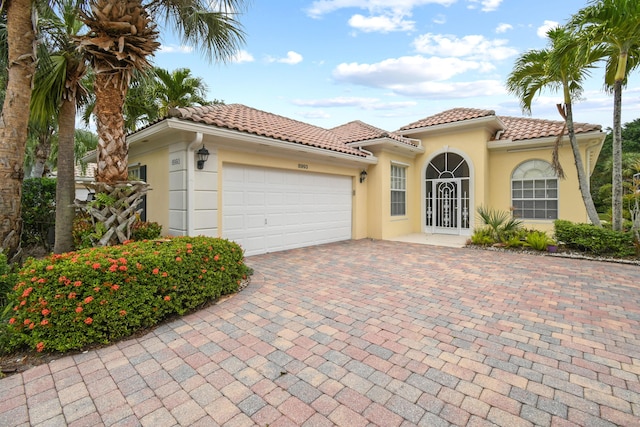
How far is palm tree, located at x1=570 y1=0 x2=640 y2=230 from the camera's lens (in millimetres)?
7277

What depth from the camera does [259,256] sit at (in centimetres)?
835

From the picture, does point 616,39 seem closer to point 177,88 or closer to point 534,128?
point 534,128

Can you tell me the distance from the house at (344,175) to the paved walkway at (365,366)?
11.7ft

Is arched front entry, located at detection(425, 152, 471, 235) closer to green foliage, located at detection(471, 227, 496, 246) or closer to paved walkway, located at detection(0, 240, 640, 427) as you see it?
green foliage, located at detection(471, 227, 496, 246)

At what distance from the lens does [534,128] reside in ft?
39.8

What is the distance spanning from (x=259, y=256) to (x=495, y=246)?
7482mm

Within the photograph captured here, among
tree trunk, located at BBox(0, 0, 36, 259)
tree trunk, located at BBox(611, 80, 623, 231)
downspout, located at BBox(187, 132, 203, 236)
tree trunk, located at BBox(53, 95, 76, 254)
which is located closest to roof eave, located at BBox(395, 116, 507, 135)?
tree trunk, located at BBox(611, 80, 623, 231)

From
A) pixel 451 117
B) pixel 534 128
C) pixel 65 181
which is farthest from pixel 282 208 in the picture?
pixel 534 128

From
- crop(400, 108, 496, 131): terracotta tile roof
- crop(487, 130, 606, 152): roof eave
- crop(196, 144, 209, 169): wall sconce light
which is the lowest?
crop(196, 144, 209, 169): wall sconce light

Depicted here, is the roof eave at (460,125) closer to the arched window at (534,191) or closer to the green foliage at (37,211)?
the arched window at (534,191)

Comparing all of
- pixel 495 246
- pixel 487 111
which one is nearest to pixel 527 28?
pixel 487 111

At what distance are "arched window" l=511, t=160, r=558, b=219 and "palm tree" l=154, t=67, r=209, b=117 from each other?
1510 centimetres

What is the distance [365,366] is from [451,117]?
1220cm

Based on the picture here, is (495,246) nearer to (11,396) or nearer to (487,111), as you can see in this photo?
(487,111)
